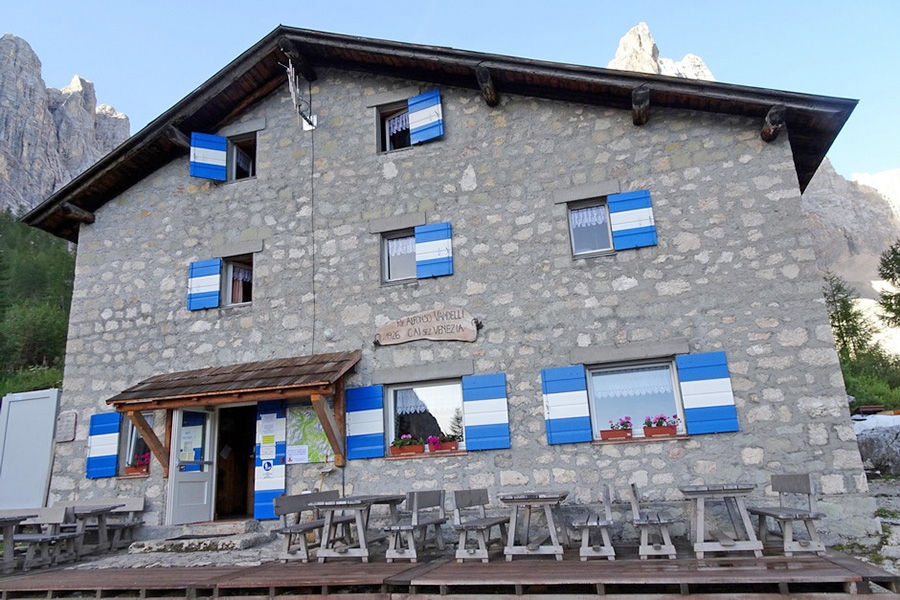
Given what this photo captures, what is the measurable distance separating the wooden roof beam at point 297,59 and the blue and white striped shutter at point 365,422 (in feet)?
16.6

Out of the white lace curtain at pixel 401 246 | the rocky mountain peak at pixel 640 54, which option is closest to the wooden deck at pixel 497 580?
the white lace curtain at pixel 401 246

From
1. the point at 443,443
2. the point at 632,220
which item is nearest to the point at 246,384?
A: the point at 443,443

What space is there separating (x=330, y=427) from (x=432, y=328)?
5.93 feet

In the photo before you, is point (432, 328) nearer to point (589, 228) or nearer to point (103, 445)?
point (589, 228)

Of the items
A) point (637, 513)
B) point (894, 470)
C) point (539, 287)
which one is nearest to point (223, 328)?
point (539, 287)

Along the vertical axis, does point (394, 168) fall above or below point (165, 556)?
above

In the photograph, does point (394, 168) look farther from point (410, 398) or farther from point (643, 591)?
point (643, 591)

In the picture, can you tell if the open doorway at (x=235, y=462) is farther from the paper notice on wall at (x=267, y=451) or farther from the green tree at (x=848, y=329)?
the green tree at (x=848, y=329)

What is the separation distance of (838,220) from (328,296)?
2432 inches

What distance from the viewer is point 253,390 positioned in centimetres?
802

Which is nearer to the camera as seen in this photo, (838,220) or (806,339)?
(806,339)

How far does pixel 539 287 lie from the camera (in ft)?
26.9

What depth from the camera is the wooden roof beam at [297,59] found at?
9.61m

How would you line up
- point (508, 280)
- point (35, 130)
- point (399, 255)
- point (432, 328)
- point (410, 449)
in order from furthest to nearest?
point (35, 130) → point (399, 255) → point (432, 328) → point (508, 280) → point (410, 449)
